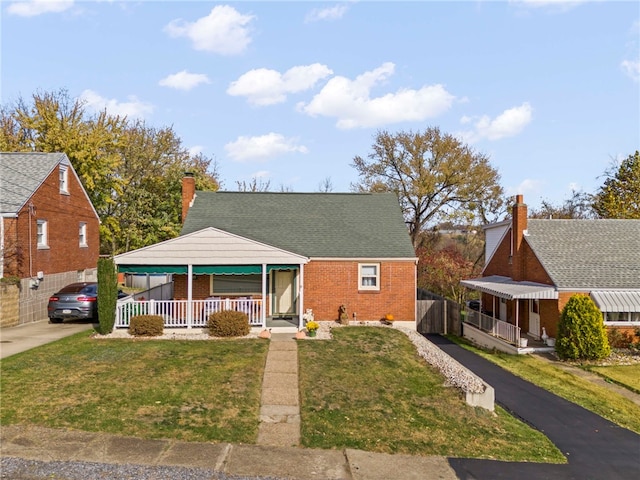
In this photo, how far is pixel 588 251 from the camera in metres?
22.7

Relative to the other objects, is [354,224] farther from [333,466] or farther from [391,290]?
[333,466]

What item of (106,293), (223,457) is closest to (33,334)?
(106,293)

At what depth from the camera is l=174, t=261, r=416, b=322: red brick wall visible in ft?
67.9

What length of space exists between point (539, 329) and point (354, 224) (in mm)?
9950

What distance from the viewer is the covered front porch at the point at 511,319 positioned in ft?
65.7

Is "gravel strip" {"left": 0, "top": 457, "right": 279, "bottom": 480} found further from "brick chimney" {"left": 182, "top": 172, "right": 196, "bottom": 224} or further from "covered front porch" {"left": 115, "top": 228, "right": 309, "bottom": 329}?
"brick chimney" {"left": 182, "top": 172, "right": 196, "bottom": 224}

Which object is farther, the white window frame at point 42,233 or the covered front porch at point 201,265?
the white window frame at point 42,233

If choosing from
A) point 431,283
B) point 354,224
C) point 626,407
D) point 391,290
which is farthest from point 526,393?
point 431,283

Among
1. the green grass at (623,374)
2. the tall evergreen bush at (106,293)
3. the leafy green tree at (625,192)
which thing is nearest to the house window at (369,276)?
the green grass at (623,374)

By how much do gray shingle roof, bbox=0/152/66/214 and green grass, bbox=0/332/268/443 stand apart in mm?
9233

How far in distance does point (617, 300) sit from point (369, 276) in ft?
34.3

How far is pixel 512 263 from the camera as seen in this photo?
974 inches

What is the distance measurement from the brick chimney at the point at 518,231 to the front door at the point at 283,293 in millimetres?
11812

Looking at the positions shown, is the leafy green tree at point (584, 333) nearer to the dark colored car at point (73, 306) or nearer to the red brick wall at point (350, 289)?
the red brick wall at point (350, 289)
